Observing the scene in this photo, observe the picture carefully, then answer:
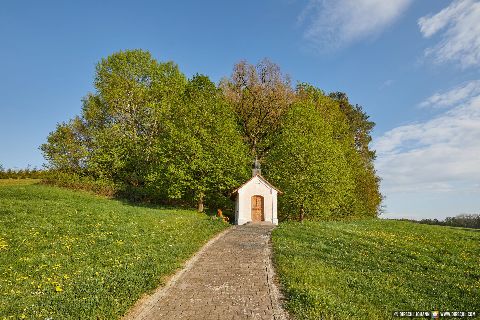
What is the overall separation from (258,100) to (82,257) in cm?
4168

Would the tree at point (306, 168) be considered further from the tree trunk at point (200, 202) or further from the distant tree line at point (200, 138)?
the tree trunk at point (200, 202)

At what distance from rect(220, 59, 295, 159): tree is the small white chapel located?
14769mm

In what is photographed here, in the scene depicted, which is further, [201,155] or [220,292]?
[201,155]

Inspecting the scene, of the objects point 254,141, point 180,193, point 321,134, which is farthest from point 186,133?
point 321,134

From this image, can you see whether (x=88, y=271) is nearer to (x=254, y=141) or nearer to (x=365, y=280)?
(x=365, y=280)

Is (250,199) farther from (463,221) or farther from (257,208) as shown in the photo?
Result: (463,221)

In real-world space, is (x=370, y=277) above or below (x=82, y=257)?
below

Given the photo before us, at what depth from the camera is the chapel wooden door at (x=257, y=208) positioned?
39.7 metres

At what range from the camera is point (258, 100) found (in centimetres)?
5516

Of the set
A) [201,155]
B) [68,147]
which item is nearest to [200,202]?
[201,155]

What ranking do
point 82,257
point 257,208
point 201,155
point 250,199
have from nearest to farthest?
point 82,257
point 250,199
point 257,208
point 201,155

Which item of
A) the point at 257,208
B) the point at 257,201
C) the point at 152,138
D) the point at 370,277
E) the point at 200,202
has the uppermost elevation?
the point at 152,138

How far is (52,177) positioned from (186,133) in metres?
22.2

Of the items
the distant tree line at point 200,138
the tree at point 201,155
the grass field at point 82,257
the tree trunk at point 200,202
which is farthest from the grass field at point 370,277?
the tree trunk at point 200,202
